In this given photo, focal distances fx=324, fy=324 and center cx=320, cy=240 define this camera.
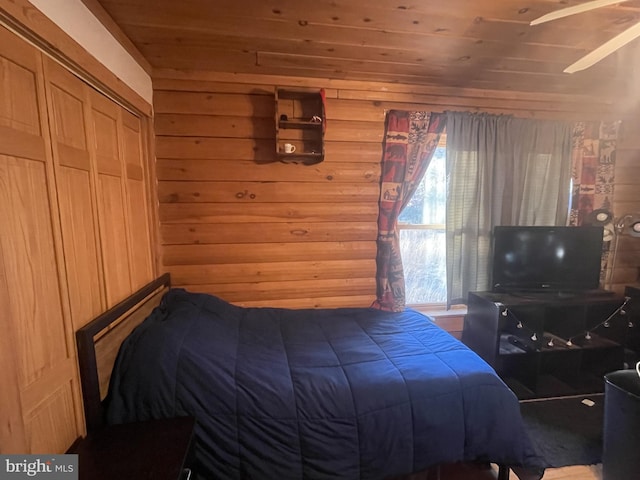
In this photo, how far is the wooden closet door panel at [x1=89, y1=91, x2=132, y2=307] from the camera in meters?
1.58

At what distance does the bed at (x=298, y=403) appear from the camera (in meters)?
1.38

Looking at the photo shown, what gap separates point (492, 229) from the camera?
108 inches

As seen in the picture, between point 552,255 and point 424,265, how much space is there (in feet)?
3.24

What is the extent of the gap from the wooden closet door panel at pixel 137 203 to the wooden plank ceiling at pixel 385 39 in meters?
0.50

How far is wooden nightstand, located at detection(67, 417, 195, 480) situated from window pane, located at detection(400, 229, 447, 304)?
2.12 metres

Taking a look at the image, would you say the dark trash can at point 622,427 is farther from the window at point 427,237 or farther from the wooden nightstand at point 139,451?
the wooden nightstand at point 139,451

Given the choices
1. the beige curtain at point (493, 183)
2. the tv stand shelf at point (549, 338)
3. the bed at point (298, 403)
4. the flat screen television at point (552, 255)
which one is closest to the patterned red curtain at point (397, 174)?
the beige curtain at point (493, 183)

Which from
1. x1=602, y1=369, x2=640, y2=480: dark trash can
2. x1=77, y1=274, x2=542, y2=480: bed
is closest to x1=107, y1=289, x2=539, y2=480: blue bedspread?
x1=77, y1=274, x2=542, y2=480: bed

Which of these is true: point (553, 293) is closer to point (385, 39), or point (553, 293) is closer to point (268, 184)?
point (385, 39)

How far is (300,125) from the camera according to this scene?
2.41m

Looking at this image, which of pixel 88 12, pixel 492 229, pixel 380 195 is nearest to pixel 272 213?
pixel 380 195

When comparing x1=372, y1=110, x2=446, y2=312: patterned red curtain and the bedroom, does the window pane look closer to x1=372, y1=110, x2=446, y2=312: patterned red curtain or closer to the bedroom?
x1=372, y1=110, x2=446, y2=312: patterned red curtain

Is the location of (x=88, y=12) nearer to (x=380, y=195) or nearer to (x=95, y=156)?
(x=95, y=156)
